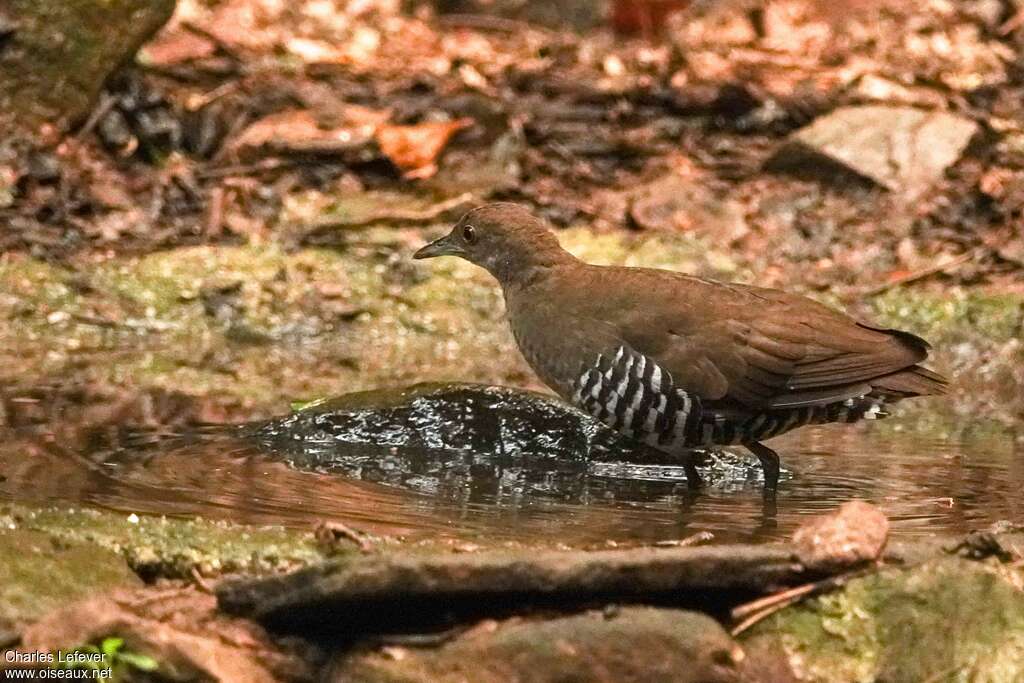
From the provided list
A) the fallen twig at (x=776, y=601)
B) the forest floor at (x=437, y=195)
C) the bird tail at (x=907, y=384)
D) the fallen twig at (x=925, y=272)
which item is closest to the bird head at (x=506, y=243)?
the forest floor at (x=437, y=195)

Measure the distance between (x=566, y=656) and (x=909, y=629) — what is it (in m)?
0.97

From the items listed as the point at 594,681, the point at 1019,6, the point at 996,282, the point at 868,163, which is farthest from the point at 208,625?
the point at 1019,6

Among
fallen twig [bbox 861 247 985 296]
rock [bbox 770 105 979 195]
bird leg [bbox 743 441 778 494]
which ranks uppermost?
rock [bbox 770 105 979 195]

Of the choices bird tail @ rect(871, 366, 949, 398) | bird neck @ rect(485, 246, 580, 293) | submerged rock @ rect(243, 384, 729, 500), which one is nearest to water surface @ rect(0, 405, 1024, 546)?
submerged rock @ rect(243, 384, 729, 500)

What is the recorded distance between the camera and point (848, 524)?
432 cm

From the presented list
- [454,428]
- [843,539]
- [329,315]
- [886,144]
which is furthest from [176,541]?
[886,144]

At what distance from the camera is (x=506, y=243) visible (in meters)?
6.60

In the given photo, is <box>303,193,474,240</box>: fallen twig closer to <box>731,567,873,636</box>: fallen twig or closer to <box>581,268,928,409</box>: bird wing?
<box>581,268,928,409</box>: bird wing

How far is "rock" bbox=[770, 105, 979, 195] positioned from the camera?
31.9 feet

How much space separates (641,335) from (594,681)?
6.90ft

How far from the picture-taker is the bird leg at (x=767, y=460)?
19.2 ft

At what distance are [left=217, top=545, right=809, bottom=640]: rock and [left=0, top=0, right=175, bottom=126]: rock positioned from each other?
596 centimetres

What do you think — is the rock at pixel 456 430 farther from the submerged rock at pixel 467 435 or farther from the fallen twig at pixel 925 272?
the fallen twig at pixel 925 272

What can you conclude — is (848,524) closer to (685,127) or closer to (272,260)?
(272,260)
